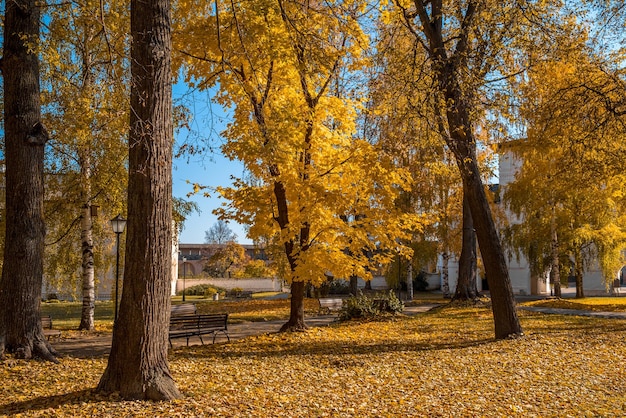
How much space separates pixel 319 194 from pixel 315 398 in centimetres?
667

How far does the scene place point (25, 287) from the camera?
28.0ft

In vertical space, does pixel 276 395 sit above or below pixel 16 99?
below

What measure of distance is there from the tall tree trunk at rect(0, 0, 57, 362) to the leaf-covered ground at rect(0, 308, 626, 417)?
1.92 feet

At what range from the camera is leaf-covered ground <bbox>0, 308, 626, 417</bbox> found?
5879mm

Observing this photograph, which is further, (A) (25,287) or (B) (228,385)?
(A) (25,287)

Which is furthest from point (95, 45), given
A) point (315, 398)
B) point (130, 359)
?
point (315, 398)

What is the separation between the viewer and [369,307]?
17.1 m

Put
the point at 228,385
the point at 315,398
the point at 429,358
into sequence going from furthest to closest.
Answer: the point at 429,358
the point at 228,385
the point at 315,398

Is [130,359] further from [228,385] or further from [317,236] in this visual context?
[317,236]

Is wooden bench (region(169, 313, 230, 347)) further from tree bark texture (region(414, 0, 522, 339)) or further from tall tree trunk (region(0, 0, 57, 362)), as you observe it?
tree bark texture (region(414, 0, 522, 339))

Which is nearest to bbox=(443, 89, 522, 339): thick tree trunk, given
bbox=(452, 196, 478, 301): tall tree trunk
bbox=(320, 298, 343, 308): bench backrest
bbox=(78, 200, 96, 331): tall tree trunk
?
bbox=(320, 298, 343, 308): bench backrest

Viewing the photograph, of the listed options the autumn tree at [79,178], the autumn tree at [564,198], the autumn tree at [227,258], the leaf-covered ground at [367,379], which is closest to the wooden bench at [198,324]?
the leaf-covered ground at [367,379]

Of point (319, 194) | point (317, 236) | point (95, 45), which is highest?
point (95, 45)

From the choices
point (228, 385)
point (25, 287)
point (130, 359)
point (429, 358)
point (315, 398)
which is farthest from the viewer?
point (429, 358)
